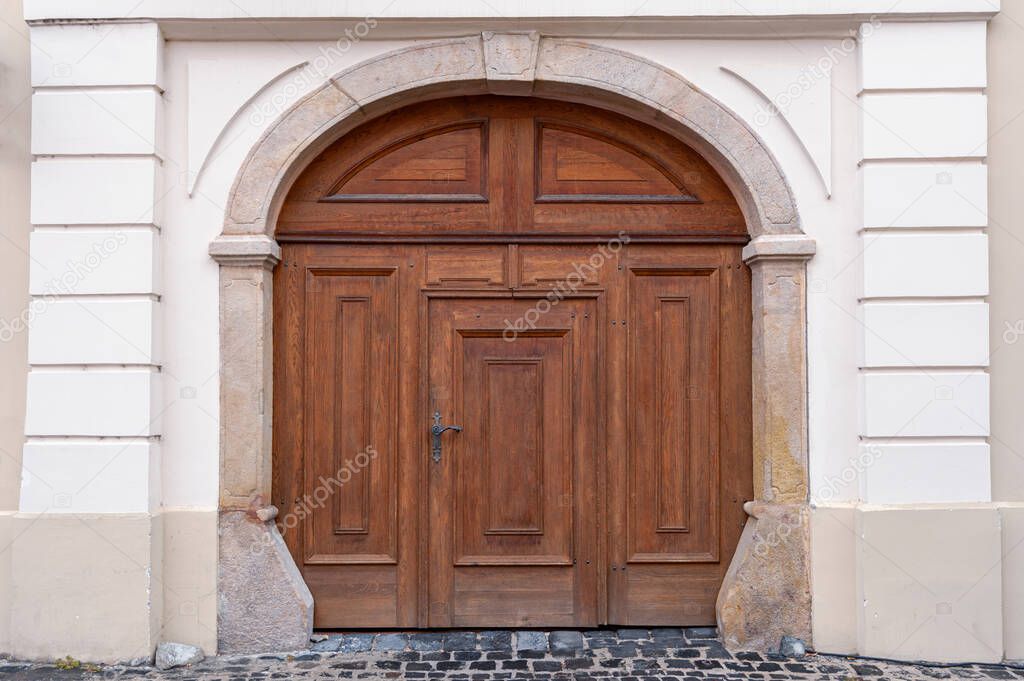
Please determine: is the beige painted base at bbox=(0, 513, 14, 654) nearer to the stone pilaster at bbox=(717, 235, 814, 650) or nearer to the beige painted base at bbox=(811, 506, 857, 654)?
the stone pilaster at bbox=(717, 235, 814, 650)

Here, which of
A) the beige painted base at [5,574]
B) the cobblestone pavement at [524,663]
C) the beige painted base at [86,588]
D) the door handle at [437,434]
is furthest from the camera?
the door handle at [437,434]

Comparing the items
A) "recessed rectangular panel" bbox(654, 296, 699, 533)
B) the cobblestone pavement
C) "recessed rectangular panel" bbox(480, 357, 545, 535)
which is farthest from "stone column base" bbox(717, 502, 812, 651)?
"recessed rectangular panel" bbox(480, 357, 545, 535)

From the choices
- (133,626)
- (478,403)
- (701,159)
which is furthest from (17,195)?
(701,159)

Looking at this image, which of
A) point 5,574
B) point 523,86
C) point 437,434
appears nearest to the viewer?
point 5,574

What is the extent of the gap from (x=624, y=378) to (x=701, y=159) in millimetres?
1387

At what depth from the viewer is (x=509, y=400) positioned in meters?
5.15

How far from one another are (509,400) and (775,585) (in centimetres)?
182

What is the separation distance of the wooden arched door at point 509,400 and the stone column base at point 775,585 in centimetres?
28

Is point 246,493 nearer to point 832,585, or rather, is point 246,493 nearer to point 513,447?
point 513,447

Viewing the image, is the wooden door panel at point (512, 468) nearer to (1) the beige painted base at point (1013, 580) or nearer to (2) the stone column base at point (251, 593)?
(2) the stone column base at point (251, 593)

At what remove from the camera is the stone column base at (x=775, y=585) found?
482cm

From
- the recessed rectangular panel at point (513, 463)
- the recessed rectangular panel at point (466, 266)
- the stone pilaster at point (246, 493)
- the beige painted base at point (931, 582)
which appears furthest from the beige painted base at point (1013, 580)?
the stone pilaster at point (246, 493)

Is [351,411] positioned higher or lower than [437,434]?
higher

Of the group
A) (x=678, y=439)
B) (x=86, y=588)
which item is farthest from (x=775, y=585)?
Result: (x=86, y=588)
